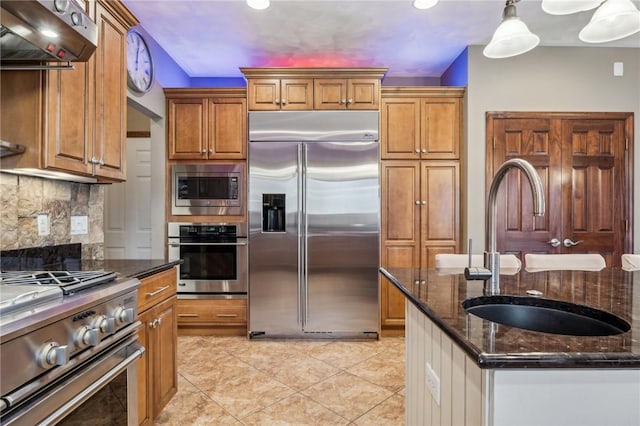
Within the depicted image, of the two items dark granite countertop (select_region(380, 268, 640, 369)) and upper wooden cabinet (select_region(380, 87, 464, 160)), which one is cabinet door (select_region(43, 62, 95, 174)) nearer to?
dark granite countertop (select_region(380, 268, 640, 369))

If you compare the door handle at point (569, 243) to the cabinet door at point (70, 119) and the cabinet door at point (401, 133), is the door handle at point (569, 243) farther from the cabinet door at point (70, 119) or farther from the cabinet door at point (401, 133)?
the cabinet door at point (70, 119)

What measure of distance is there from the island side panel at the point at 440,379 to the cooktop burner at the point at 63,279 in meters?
1.27

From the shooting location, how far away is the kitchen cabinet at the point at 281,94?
3.26 metres

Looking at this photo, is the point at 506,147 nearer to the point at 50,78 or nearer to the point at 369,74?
the point at 369,74

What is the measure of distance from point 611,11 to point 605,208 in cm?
253

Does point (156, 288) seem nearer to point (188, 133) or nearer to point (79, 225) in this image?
point (79, 225)

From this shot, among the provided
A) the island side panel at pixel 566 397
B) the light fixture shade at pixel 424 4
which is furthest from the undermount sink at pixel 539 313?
the light fixture shade at pixel 424 4

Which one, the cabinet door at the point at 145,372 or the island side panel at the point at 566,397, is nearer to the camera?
the island side panel at the point at 566,397

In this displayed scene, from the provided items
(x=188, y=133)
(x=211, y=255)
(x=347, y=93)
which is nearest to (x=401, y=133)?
(x=347, y=93)

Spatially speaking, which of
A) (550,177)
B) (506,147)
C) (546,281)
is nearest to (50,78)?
(546,281)

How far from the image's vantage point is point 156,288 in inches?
70.9

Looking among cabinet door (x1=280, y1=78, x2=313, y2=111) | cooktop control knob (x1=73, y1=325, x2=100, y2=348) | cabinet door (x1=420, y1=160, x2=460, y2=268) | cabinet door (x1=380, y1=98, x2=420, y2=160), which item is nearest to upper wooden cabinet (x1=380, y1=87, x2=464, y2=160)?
cabinet door (x1=380, y1=98, x2=420, y2=160)

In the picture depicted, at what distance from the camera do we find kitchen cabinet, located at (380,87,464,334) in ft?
11.1

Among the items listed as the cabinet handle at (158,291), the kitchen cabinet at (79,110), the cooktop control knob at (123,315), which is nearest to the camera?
the cooktop control knob at (123,315)
